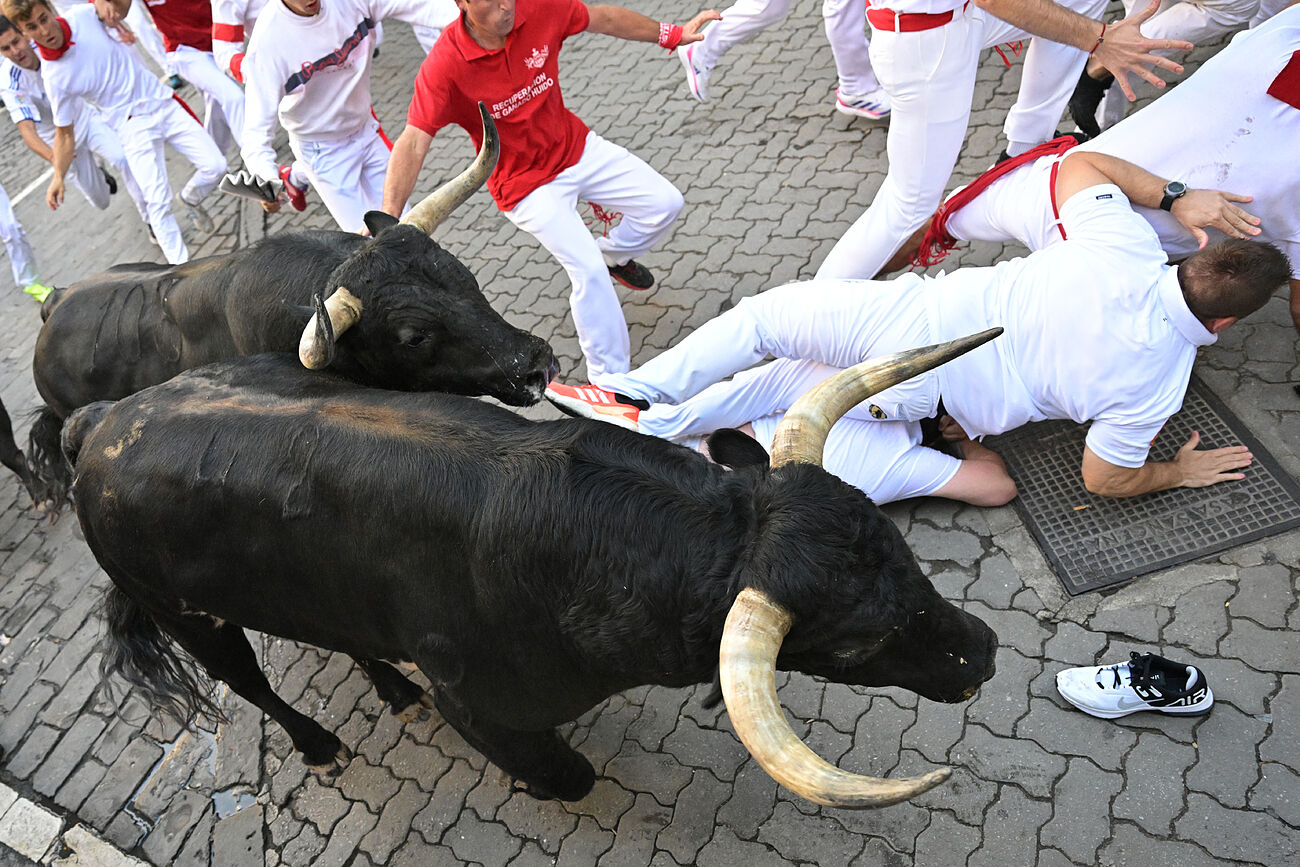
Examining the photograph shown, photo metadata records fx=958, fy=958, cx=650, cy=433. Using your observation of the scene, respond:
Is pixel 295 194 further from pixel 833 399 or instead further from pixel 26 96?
pixel 833 399

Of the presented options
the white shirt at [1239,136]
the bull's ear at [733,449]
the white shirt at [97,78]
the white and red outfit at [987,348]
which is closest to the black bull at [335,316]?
the white and red outfit at [987,348]

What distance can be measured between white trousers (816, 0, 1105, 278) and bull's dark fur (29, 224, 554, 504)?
180cm

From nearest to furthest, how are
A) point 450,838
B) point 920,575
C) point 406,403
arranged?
point 920,575, point 406,403, point 450,838

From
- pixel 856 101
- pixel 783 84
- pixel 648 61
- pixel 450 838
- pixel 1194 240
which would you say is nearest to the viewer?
pixel 450 838

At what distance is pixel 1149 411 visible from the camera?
3645 mm

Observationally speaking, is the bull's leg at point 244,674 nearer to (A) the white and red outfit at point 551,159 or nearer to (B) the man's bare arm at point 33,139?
(A) the white and red outfit at point 551,159

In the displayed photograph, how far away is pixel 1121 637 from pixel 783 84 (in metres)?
5.31

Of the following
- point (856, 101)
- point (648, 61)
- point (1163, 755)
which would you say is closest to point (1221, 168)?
point (1163, 755)

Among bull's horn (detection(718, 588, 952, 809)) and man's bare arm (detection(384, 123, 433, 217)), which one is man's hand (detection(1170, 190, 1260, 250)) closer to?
bull's horn (detection(718, 588, 952, 809))

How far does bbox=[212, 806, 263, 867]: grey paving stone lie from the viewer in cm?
412

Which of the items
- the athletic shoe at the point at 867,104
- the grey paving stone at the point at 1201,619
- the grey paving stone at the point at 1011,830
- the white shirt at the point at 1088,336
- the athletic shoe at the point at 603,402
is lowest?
the grey paving stone at the point at 1011,830

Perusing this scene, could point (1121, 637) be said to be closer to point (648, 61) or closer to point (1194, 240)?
point (1194, 240)

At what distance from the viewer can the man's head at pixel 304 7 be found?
558cm

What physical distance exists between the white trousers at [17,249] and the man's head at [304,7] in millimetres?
4697
